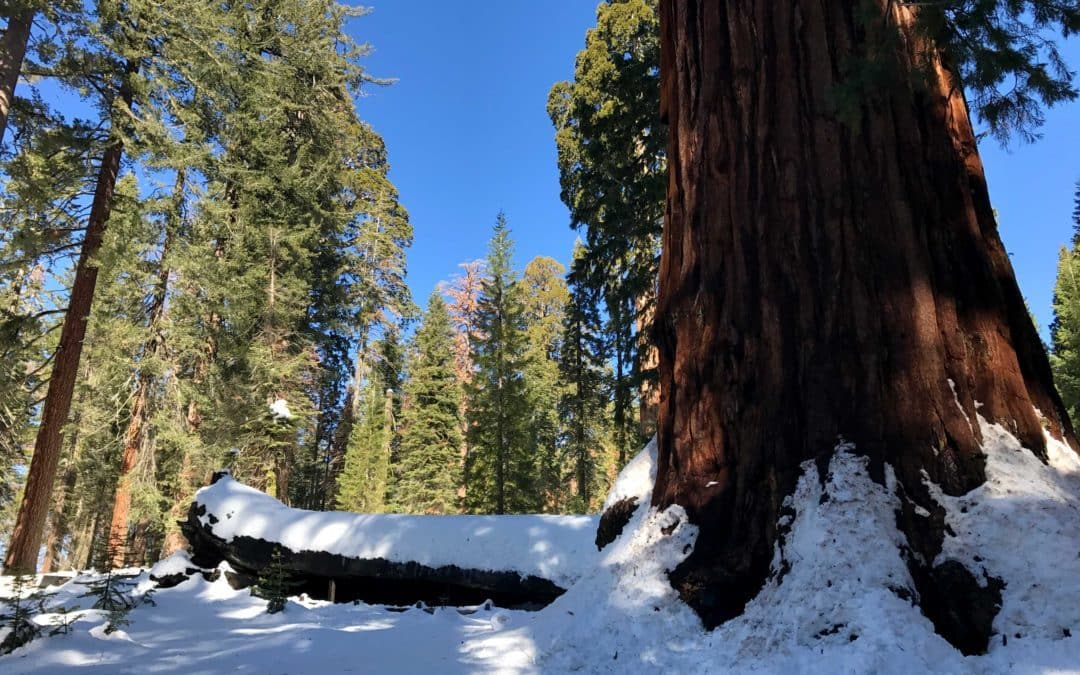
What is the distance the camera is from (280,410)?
14758 mm

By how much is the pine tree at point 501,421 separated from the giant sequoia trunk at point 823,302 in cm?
1737

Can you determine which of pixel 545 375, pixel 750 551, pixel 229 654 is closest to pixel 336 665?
pixel 229 654

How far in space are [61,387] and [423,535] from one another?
682 cm

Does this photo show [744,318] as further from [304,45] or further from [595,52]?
[304,45]

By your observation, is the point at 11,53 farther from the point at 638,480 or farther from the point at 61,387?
the point at 638,480

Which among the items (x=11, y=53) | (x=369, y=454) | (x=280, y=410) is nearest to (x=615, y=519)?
(x=11, y=53)

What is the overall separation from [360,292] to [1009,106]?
61.1 ft

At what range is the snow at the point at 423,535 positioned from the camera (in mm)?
7500

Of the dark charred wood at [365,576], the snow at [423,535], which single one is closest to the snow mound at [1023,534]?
the snow at [423,535]

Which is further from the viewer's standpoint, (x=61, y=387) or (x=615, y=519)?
(x=61, y=387)

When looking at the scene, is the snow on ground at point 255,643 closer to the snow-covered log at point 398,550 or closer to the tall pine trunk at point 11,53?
the snow-covered log at point 398,550

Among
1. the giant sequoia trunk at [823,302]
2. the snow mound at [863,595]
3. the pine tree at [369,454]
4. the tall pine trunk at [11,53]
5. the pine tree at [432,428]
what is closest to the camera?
the snow mound at [863,595]

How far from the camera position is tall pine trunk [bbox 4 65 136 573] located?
8.88 metres

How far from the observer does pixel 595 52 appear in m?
15.8
